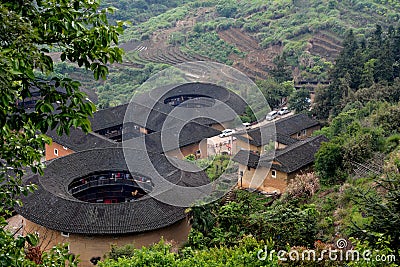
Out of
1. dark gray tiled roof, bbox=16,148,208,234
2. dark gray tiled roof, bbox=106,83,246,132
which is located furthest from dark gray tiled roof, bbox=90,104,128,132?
dark gray tiled roof, bbox=16,148,208,234

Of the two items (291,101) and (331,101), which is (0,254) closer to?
(331,101)

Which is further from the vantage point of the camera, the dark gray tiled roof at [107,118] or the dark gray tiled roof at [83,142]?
the dark gray tiled roof at [107,118]

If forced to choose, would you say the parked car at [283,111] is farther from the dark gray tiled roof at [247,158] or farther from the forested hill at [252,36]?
the dark gray tiled roof at [247,158]

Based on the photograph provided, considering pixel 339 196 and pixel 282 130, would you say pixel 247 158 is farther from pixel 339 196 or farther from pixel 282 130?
pixel 339 196

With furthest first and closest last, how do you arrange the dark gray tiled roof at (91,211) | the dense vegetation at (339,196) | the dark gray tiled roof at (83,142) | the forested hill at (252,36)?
the forested hill at (252,36), the dark gray tiled roof at (83,142), the dark gray tiled roof at (91,211), the dense vegetation at (339,196)

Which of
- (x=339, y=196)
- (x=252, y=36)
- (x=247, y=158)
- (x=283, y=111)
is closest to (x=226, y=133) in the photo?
(x=247, y=158)

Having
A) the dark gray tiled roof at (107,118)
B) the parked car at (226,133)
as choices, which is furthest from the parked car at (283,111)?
the dark gray tiled roof at (107,118)

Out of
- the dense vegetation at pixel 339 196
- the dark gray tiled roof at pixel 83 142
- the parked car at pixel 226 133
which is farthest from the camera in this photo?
the parked car at pixel 226 133
